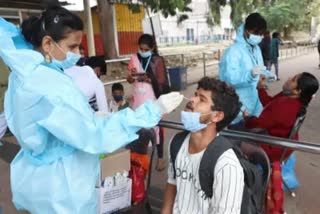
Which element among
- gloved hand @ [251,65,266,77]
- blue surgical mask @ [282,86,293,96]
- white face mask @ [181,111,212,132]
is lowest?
blue surgical mask @ [282,86,293,96]

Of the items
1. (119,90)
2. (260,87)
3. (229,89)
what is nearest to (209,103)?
(229,89)

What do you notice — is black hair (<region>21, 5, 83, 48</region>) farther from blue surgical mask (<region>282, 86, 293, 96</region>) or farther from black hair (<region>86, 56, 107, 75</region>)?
black hair (<region>86, 56, 107, 75</region>)

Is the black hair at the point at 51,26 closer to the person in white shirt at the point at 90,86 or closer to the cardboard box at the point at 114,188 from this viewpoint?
the cardboard box at the point at 114,188

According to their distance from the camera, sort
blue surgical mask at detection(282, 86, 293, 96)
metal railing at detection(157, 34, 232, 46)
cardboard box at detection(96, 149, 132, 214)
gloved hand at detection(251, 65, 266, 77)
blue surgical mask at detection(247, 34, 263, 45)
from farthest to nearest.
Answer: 1. metal railing at detection(157, 34, 232, 46)
2. blue surgical mask at detection(247, 34, 263, 45)
3. gloved hand at detection(251, 65, 266, 77)
4. blue surgical mask at detection(282, 86, 293, 96)
5. cardboard box at detection(96, 149, 132, 214)

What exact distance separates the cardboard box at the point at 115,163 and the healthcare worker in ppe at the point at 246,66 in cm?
107

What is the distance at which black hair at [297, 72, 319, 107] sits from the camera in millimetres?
2676

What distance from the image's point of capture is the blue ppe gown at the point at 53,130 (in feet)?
4.49

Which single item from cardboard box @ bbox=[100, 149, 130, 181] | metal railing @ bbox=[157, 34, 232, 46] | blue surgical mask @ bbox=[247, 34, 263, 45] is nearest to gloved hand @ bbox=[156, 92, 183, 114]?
cardboard box @ bbox=[100, 149, 130, 181]

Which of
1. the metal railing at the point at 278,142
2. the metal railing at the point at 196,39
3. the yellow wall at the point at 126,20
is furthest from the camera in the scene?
the metal railing at the point at 196,39

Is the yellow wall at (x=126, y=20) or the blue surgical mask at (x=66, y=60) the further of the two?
the yellow wall at (x=126, y=20)

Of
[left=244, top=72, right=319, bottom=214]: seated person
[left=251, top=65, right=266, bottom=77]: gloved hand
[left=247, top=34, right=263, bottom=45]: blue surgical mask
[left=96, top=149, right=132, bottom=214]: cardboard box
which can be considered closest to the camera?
[left=96, top=149, right=132, bottom=214]: cardboard box

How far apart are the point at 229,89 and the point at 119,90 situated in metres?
2.59

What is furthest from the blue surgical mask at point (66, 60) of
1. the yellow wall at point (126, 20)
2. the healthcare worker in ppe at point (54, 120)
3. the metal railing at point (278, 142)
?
the yellow wall at point (126, 20)

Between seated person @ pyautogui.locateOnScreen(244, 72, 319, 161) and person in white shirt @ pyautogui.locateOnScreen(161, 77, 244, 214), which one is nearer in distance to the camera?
person in white shirt @ pyautogui.locateOnScreen(161, 77, 244, 214)
